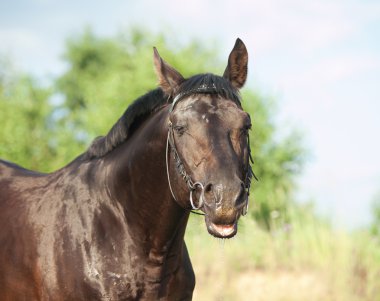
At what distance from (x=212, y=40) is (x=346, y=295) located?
16175mm

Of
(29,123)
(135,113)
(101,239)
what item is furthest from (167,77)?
(29,123)

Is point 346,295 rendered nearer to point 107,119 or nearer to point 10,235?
point 10,235

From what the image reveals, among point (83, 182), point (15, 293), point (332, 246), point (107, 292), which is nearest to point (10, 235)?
point (15, 293)

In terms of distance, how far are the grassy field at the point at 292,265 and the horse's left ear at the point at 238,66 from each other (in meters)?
4.66

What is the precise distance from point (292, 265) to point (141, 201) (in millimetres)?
5748

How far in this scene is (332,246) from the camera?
8.91 m

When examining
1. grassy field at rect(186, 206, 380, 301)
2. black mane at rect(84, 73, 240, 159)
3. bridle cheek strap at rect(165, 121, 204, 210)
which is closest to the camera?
bridle cheek strap at rect(165, 121, 204, 210)

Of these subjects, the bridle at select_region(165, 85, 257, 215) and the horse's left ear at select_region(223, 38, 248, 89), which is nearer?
the bridle at select_region(165, 85, 257, 215)

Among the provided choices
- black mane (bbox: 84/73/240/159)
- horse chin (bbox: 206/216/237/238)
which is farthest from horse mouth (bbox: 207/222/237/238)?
black mane (bbox: 84/73/240/159)

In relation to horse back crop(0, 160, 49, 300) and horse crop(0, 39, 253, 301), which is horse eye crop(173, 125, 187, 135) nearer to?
horse crop(0, 39, 253, 301)

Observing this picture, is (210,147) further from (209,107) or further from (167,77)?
(167,77)

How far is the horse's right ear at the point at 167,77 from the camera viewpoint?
364 cm

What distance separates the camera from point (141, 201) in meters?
3.79

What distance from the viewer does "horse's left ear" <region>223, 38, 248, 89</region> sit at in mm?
3641
